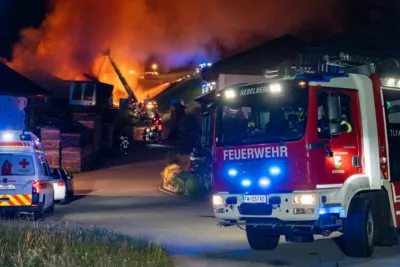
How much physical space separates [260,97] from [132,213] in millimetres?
8908

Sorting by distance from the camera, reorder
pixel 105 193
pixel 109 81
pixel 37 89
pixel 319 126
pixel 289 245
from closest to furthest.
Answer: pixel 319 126
pixel 289 245
pixel 105 193
pixel 37 89
pixel 109 81

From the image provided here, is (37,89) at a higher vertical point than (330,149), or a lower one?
higher

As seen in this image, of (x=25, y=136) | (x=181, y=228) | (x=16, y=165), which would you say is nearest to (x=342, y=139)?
(x=181, y=228)

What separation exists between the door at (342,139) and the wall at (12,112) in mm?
25257

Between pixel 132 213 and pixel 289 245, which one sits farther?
pixel 132 213

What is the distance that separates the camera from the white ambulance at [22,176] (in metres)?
16.7

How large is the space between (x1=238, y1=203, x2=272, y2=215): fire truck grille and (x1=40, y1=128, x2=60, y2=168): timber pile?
25041 mm

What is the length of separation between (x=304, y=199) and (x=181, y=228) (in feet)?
18.6

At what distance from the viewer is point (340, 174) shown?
10.2 m

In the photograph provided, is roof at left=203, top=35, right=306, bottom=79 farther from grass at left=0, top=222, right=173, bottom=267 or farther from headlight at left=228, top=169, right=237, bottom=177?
grass at left=0, top=222, right=173, bottom=267

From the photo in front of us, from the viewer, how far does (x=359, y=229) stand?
1027 centimetres

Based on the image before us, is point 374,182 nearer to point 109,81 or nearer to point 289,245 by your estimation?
point 289,245

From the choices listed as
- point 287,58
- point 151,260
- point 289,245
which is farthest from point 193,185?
point 151,260

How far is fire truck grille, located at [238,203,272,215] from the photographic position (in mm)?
10250
